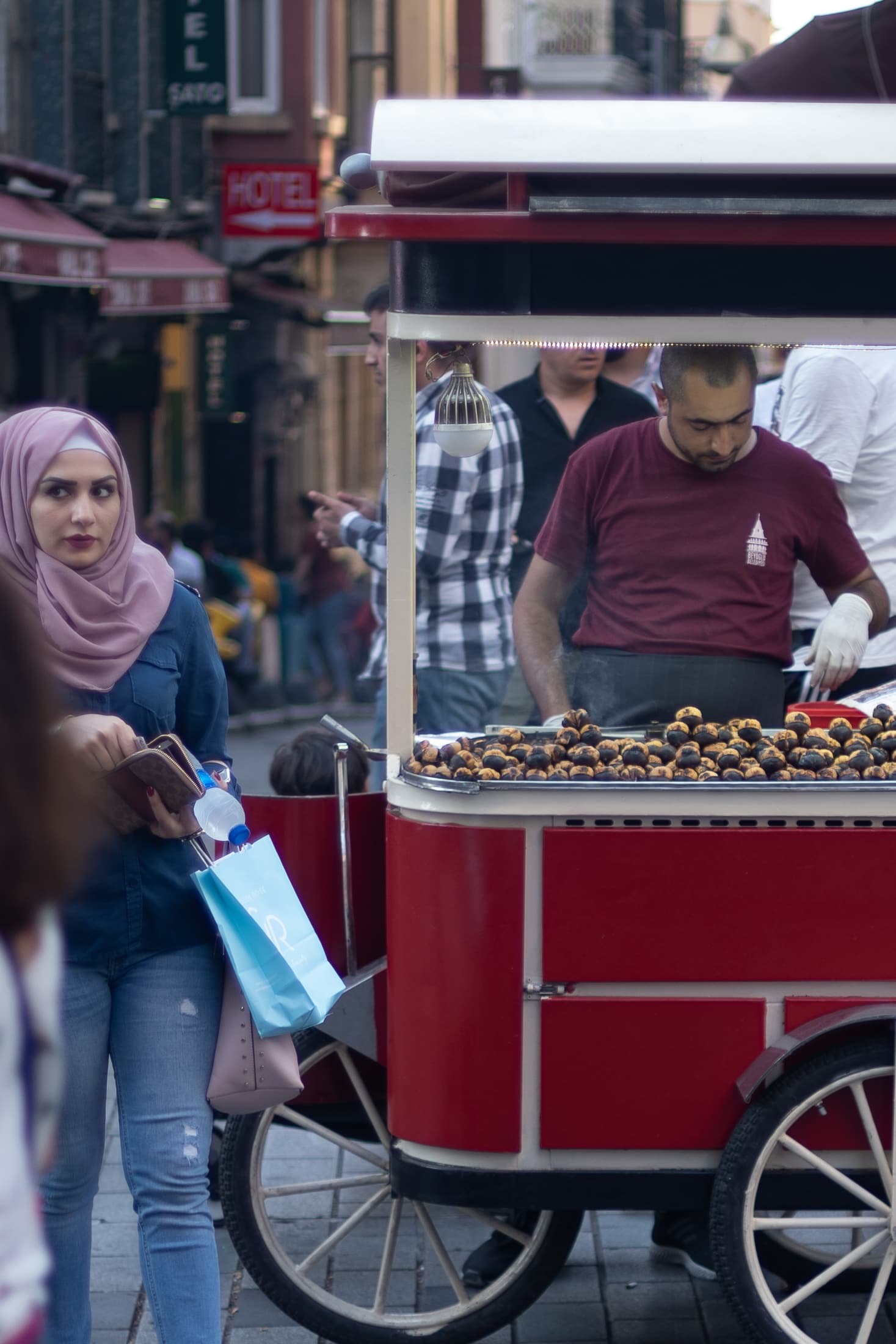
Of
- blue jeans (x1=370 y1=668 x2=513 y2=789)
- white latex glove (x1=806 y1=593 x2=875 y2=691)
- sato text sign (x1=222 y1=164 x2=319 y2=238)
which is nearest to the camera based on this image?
white latex glove (x1=806 y1=593 x2=875 y2=691)

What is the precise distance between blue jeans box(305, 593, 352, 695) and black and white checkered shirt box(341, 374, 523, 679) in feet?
37.5

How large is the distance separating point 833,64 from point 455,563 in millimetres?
1882

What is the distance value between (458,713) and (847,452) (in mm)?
1174

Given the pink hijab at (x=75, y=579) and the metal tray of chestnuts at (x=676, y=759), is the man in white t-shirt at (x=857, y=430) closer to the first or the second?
the metal tray of chestnuts at (x=676, y=759)

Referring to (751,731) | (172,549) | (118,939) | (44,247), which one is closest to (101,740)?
(118,939)

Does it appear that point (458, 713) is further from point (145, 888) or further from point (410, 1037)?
point (145, 888)

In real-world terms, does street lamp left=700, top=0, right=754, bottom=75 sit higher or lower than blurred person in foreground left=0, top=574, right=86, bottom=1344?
higher

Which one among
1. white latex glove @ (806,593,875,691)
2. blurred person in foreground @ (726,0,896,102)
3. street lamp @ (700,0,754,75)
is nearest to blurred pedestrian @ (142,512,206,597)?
street lamp @ (700,0,754,75)

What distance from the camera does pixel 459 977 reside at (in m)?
3.48

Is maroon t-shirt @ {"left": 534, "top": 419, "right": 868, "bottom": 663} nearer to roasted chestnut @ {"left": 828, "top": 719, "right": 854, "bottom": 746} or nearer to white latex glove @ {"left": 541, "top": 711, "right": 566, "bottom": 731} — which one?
white latex glove @ {"left": 541, "top": 711, "right": 566, "bottom": 731}

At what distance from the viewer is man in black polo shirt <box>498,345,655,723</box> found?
4.29 meters

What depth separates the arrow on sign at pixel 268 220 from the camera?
18438 millimetres

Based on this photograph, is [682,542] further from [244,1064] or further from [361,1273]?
[361,1273]

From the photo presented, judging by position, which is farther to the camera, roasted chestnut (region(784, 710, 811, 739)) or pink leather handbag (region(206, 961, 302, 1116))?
roasted chestnut (region(784, 710, 811, 739))
